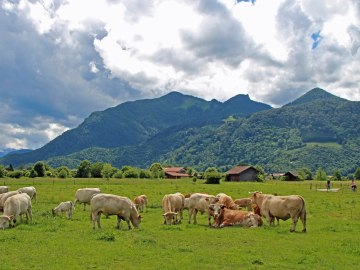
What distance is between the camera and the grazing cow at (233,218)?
24.1 metres

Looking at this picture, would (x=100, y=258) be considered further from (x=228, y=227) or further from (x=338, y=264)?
(x=228, y=227)

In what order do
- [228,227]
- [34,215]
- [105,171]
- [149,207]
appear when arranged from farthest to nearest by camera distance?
[105,171], [149,207], [34,215], [228,227]

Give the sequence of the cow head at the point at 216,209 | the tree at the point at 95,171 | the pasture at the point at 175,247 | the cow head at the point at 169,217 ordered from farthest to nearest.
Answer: the tree at the point at 95,171, the cow head at the point at 169,217, the cow head at the point at 216,209, the pasture at the point at 175,247

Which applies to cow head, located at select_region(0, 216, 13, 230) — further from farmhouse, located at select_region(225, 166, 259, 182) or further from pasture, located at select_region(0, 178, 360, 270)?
farmhouse, located at select_region(225, 166, 259, 182)

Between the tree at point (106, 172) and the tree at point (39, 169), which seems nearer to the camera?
the tree at point (39, 169)

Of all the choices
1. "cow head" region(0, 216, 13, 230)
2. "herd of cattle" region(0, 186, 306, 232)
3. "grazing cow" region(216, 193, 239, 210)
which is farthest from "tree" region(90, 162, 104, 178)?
"cow head" region(0, 216, 13, 230)

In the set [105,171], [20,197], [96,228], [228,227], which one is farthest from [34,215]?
[105,171]

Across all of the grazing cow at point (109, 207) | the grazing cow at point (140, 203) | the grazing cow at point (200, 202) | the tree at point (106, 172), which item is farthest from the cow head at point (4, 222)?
the tree at point (106, 172)

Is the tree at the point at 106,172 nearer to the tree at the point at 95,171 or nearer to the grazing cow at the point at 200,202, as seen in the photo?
the tree at the point at 95,171

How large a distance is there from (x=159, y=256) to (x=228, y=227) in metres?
9.36

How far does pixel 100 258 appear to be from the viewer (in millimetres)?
14758

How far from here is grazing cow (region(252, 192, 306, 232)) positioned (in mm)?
23016

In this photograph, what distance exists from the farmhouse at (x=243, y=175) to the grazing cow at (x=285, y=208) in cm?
10232

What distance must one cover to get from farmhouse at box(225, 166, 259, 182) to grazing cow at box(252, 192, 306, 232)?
4028 inches
